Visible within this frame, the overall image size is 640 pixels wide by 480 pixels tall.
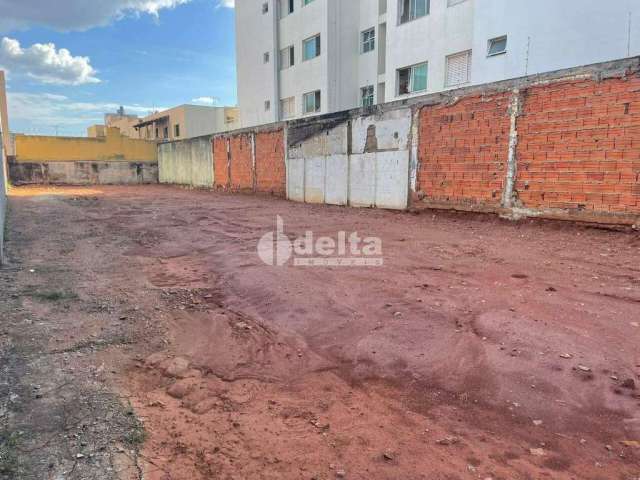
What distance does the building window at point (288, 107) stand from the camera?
22.0 meters

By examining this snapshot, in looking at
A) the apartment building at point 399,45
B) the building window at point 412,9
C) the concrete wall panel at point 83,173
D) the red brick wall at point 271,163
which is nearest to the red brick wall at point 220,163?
the red brick wall at point 271,163

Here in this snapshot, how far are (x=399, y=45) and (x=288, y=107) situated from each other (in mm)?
7919

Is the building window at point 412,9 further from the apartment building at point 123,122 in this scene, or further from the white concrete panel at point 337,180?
the apartment building at point 123,122

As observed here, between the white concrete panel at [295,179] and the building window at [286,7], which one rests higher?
the building window at [286,7]

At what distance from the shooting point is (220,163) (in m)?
18.9

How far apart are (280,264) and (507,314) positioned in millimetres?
2747

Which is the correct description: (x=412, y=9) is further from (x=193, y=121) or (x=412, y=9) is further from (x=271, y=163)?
(x=193, y=121)

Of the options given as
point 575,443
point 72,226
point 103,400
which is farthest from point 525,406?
point 72,226

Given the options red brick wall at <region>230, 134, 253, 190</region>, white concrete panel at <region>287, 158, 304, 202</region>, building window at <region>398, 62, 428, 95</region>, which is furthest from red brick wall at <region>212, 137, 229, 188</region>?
building window at <region>398, 62, 428, 95</region>

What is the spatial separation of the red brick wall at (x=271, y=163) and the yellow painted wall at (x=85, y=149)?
1516 cm

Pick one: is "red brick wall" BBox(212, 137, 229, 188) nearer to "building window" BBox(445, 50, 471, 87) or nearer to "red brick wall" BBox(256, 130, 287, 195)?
"red brick wall" BBox(256, 130, 287, 195)

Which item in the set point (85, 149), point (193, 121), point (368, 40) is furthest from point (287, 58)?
point (85, 149)

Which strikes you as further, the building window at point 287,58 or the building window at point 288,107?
the building window at point 288,107

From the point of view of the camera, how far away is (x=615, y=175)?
633 centimetres
